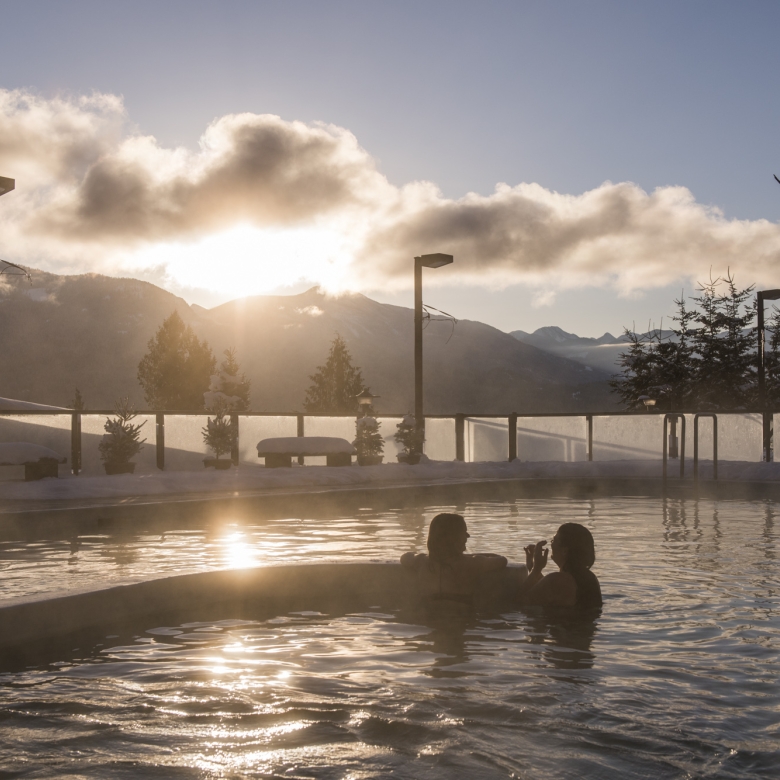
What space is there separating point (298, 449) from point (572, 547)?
557 inches

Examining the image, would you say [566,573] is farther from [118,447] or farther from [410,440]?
[410,440]

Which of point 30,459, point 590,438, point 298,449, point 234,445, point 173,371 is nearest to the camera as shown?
point 30,459

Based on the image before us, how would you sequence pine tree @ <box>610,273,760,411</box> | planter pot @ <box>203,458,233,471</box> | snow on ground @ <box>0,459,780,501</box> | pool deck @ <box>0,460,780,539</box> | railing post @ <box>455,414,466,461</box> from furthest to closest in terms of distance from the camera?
pine tree @ <box>610,273,760,411</box> → railing post @ <box>455,414,466,461</box> → planter pot @ <box>203,458,233,471</box> → snow on ground @ <box>0,459,780,501</box> → pool deck @ <box>0,460,780,539</box>

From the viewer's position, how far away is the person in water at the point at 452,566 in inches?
240

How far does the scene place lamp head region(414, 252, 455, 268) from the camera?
2087cm

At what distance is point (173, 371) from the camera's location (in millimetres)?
93125

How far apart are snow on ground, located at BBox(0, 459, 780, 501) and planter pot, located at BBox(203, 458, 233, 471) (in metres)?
0.62

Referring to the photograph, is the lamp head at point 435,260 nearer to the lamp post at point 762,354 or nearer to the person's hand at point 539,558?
the lamp post at point 762,354

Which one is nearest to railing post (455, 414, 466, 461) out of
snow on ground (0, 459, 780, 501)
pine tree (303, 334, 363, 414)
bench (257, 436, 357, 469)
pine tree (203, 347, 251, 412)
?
snow on ground (0, 459, 780, 501)

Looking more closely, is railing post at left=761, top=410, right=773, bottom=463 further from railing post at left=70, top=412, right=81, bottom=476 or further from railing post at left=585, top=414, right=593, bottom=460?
railing post at left=70, top=412, right=81, bottom=476

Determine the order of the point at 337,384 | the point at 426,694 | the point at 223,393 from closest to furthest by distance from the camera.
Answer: the point at 426,694, the point at 223,393, the point at 337,384

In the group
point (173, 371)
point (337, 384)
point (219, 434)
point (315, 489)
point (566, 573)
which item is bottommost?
point (315, 489)

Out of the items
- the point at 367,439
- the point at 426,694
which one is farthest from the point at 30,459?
the point at 426,694

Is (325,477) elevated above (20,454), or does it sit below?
below
